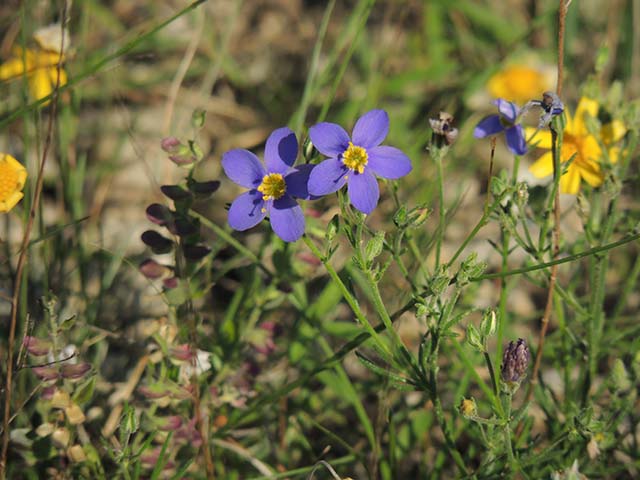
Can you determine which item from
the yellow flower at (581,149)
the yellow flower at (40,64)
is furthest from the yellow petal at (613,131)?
the yellow flower at (40,64)

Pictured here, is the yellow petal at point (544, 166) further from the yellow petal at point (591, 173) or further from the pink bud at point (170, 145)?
the pink bud at point (170, 145)

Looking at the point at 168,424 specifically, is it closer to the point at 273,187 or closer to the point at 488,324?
the point at 273,187

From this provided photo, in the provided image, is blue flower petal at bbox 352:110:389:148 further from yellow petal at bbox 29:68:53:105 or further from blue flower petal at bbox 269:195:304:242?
yellow petal at bbox 29:68:53:105

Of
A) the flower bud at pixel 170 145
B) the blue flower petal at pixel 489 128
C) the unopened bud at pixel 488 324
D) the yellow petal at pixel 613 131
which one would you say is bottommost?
the unopened bud at pixel 488 324

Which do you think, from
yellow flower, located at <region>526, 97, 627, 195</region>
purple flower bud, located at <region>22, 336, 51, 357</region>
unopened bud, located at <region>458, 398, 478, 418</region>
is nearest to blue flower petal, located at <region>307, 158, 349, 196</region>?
unopened bud, located at <region>458, 398, 478, 418</region>

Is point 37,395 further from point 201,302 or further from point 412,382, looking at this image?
point 412,382

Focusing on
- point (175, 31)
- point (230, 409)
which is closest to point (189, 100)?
point (175, 31)

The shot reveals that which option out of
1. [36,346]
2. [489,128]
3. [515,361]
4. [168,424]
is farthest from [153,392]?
[489,128]
